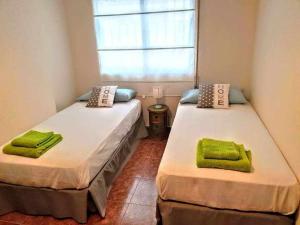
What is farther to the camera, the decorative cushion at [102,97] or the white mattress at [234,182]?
the decorative cushion at [102,97]

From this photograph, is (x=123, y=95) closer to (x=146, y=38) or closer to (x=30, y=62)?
(x=146, y=38)

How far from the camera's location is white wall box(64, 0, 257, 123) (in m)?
2.93

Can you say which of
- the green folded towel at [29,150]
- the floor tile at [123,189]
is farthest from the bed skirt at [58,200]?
the green folded towel at [29,150]

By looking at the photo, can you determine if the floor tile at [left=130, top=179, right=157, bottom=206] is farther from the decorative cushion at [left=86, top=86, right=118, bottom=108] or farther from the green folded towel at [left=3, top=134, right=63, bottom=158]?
the decorative cushion at [left=86, top=86, right=118, bottom=108]

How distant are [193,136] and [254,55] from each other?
1.52 metres

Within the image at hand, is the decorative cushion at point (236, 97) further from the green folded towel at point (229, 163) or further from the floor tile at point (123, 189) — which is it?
the floor tile at point (123, 189)

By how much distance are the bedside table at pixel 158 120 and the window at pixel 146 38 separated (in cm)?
45

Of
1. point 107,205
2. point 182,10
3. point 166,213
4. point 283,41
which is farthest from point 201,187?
point 182,10

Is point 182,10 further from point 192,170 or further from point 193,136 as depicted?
point 192,170

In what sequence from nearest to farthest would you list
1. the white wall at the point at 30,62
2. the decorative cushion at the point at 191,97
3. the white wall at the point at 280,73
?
the white wall at the point at 280,73
the white wall at the point at 30,62
the decorative cushion at the point at 191,97

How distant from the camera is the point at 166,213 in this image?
1675 mm

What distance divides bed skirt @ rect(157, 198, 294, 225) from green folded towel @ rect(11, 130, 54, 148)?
3.74 ft

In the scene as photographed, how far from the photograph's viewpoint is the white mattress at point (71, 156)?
1.82 m

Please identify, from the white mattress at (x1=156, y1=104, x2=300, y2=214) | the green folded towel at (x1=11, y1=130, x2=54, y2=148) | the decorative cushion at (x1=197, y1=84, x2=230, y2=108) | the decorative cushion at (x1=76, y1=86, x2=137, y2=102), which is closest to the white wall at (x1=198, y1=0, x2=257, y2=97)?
the decorative cushion at (x1=197, y1=84, x2=230, y2=108)
